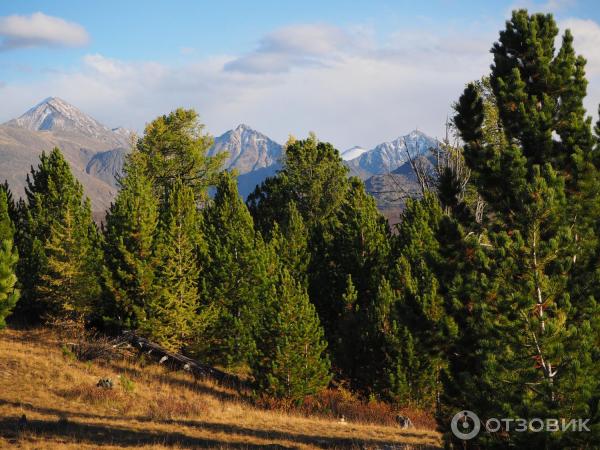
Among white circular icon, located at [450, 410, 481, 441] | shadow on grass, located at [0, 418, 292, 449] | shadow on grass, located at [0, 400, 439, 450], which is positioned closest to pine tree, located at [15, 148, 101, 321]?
shadow on grass, located at [0, 400, 439, 450]

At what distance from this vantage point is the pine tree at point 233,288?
30078mm

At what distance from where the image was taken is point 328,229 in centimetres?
3800

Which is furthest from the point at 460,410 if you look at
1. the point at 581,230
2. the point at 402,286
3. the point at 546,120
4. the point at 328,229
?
the point at 328,229

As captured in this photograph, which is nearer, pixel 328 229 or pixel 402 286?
pixel 402 286

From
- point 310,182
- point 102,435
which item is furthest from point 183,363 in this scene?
point 310,182

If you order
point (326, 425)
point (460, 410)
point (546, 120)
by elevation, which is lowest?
point (326, 425)

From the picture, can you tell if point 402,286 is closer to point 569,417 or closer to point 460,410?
point 460,410

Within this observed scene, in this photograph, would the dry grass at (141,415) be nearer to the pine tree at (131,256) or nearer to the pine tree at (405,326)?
the pine tree at (405,326)

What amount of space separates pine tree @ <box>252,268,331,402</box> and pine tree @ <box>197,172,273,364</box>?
17.3 feet

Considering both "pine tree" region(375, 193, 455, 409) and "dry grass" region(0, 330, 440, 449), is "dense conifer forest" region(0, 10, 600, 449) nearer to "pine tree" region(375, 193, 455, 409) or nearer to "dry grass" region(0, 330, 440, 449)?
"pine tree" region(375, 193, 455, 409)

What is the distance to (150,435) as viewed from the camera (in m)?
17.9

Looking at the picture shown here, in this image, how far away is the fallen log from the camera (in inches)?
1143

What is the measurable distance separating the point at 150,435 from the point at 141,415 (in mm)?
3525

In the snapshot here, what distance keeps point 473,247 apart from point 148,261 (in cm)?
2030
